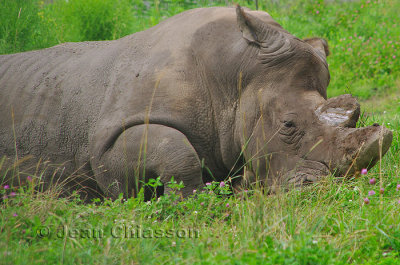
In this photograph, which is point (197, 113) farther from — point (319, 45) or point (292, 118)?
point (319, 45)

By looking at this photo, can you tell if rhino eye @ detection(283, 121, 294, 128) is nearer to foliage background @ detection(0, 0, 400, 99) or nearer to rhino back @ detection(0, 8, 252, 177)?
rhino back @ detection(0, 8, 252, 177)

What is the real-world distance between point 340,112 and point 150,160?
1485mm

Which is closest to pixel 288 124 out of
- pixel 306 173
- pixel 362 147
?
pixel 306 173

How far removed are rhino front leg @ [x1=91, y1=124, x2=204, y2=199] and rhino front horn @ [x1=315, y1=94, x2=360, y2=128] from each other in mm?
1010

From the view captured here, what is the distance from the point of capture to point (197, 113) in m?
4.62

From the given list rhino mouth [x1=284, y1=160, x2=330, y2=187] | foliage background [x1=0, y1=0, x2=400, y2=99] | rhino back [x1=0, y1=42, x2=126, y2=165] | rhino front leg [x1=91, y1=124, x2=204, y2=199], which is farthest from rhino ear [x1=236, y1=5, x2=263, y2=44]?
foliage background [x1=0, y1=0, x2=400, y2=99]

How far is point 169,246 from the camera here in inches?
132

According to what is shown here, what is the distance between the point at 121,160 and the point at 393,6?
9.10m

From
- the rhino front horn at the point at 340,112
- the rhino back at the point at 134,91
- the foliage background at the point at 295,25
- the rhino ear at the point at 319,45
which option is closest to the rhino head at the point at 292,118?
the rhino front horn at the point at 340,112

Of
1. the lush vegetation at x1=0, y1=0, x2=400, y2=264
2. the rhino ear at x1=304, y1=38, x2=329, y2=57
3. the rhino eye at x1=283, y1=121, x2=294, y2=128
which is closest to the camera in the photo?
the lush vegetation at x1=0, y1=0, x2=400, y2=264

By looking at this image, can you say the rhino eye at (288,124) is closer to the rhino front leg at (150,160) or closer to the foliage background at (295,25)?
the rhino front leg at (150,160)

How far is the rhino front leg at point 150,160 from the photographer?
4.34m

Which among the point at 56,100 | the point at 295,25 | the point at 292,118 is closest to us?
the point at 292,118

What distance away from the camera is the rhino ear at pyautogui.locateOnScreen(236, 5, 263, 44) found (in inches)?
182
